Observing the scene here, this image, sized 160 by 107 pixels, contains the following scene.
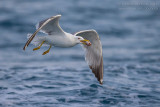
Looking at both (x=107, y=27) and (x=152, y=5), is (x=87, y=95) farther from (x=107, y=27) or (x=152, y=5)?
(x=152, y=5)

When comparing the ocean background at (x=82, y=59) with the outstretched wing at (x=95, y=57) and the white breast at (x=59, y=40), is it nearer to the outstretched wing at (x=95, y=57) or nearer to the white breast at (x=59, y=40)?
the outstretched wing at (x=95, y=57)

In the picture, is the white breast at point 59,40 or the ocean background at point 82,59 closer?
the white breast at point 59,40

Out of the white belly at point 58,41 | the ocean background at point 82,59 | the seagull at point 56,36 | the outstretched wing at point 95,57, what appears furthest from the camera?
the outstretched wing at point 95,57

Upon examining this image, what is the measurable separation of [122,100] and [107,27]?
36.3 feet

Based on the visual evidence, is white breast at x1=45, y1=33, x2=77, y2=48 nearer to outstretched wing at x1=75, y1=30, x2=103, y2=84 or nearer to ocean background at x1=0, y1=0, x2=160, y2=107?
outstretched wing at x1=75, y1=30, x2=103, y2=84

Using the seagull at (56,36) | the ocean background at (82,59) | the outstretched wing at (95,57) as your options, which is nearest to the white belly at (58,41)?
the seagull at (56,36)

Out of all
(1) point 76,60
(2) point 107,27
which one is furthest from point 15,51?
(2) point 107,27

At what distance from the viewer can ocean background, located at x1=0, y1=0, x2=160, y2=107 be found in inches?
390

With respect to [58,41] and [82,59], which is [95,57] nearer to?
[58,41]

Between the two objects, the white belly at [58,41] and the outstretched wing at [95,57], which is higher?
the white belly at [58,41]

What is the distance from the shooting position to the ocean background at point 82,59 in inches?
390

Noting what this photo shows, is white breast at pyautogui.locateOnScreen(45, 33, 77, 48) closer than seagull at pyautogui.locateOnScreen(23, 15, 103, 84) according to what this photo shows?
No

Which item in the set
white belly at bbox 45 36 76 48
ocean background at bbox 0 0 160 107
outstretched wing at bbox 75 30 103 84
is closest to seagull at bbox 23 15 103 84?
white belly at bbox 45 36 76 48

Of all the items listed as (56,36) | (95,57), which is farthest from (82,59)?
(56,36)
